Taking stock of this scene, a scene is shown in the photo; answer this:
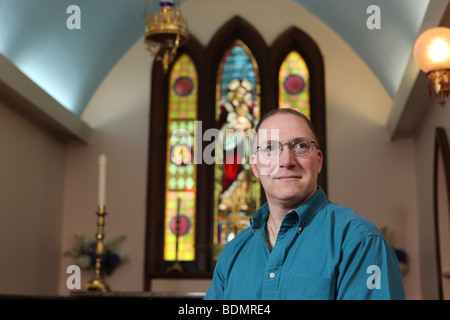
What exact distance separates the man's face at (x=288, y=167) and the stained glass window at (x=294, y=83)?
15.1ft

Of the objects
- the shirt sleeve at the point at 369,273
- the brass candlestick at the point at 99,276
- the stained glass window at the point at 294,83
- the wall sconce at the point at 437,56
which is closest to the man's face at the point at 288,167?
the shirt sleeve at the point at 369,273

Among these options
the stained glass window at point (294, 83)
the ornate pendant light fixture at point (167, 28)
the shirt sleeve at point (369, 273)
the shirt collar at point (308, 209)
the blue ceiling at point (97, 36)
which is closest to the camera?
the shirt sleeve at point (369, 273)

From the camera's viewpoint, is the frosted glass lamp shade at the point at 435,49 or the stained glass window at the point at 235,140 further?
the stained glass window at the point at 235,140

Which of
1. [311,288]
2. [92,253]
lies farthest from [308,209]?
[92,253]

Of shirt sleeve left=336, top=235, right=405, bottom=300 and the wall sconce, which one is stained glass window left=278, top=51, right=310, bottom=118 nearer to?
the wall sconce

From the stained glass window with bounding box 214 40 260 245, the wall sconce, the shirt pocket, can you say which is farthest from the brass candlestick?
the shirt pocket

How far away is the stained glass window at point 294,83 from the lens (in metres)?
6.11

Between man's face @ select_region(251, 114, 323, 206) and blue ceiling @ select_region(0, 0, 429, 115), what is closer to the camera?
man's face @ select_region(251, 114, 323, 206)

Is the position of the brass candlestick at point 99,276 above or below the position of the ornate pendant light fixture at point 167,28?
below

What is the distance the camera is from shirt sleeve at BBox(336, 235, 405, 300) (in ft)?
4.02

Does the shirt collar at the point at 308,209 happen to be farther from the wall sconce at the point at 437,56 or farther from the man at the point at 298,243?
the wall sconce at the point at 437,56

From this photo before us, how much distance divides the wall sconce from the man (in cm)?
180

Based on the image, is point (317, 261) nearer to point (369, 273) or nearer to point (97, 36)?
point (369, 273)

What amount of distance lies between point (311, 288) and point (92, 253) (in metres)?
4.69
